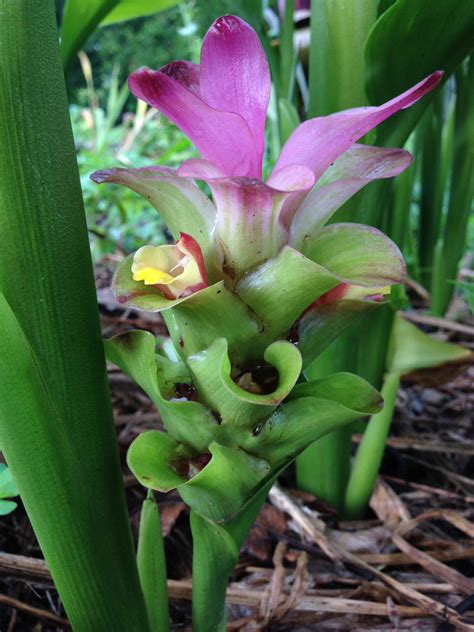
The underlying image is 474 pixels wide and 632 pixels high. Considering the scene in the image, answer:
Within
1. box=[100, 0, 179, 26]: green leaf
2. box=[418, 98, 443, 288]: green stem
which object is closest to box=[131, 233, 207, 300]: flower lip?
box=[100, 0, 179, 26]: green leaf

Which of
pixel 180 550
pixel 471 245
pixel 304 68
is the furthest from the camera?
pixel 471 245

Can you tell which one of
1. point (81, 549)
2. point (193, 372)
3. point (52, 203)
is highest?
point (52, 203)

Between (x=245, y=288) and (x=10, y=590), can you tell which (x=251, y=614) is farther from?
(x=245, y=288)

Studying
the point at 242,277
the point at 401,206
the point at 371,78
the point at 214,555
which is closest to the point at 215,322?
the point at 242,277

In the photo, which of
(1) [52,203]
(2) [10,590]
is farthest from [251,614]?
(1) [52,203]

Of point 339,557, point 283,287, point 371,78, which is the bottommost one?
point 339,557

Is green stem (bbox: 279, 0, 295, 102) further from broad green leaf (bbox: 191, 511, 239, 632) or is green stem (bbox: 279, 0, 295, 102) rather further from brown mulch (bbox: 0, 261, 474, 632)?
broad green leaf (bbox: 191, 511, 239, 632)

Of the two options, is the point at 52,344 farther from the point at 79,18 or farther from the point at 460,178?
the point at 460,178
